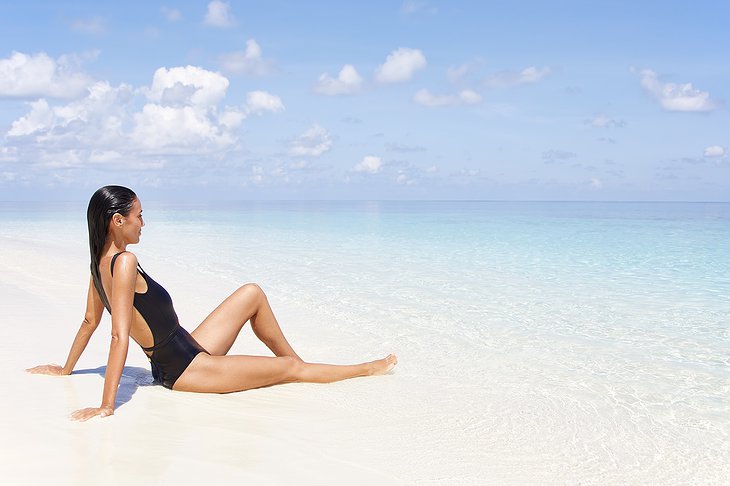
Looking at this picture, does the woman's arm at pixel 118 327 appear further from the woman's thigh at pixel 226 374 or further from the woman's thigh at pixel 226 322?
the woman's thigh at pixel 226 322

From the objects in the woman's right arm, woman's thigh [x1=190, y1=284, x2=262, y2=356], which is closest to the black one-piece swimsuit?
woman's thigh [x1=190, y1=284, x2=262, y2=356]

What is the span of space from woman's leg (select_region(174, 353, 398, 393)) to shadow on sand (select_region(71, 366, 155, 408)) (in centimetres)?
34

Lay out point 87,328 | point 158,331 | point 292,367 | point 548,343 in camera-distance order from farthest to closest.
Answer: point 548,343 < point 292,367 < point 87,328 < point 158,331

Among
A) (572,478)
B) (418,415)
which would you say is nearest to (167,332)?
(418,415)

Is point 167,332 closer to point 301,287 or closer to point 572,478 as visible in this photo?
point 572,478

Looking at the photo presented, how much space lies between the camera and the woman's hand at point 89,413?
148 inches

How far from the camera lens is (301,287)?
36.0ft

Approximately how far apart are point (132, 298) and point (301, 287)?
7064 millimetres

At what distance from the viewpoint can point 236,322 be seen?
5.02 metres

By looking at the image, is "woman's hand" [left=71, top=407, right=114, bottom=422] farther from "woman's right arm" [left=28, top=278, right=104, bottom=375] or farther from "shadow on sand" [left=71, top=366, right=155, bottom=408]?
"woman's right arm" [left=28, top=278, right=104, bottom=375]

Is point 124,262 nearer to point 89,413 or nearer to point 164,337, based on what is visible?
point 164,337

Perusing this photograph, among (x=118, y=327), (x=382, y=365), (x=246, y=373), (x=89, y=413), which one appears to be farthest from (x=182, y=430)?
(x=382, y=365)

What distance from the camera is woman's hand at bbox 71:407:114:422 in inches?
148

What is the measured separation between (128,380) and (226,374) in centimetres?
88
